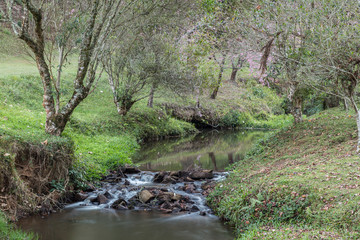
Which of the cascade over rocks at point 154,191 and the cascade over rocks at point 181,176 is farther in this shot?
the cascade over rocks at point 181,176

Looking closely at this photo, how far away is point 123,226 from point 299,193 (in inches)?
198

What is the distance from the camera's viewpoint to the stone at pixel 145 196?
12375 millimetres

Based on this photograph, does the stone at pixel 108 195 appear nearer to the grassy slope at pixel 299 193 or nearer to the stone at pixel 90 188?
the stone at pixel 90 188

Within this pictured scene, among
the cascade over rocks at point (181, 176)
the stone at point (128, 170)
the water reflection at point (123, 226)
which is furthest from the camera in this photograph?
the stone at point (128, 170)

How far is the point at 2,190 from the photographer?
970 centimetres

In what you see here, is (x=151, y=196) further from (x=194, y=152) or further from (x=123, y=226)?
(x=194, y=152)

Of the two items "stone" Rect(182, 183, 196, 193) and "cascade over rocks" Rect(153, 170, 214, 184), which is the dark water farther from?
"stone" Rect(182, 183, 196, 193)

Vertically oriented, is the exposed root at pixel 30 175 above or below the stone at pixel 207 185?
above

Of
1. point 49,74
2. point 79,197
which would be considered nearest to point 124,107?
point 49,74

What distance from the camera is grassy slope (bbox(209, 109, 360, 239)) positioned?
25.6 ft

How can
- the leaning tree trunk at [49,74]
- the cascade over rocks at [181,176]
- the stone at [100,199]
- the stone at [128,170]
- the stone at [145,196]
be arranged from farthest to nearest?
the stone at [128,170]
the cascade over rocks at [181,176]
the leaning tree trunk at [49,74]
the stone at [145,196]
the stone at [100,199]

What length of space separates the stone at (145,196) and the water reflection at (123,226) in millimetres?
926

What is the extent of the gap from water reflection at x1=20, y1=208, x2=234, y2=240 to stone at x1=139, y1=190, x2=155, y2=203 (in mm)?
926

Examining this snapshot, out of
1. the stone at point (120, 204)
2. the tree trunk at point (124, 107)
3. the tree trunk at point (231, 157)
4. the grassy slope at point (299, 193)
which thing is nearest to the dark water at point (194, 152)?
the tree trunk at point (231, 157)
